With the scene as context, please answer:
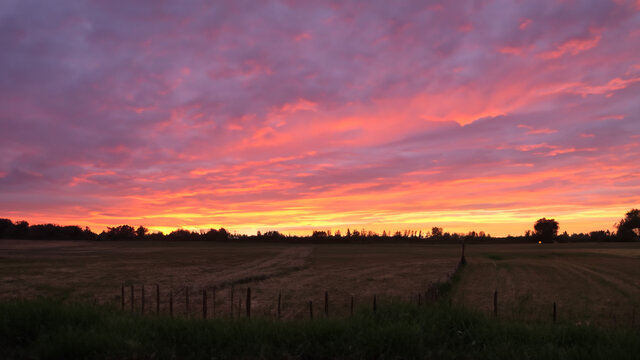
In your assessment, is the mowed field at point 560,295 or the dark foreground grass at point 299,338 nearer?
the dark foreground grass at point 299,338

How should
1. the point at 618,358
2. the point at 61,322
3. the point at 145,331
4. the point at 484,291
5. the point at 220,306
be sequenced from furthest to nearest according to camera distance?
the point at 484,291
the point at 220,306
the point at 61,322
the point at 145,331
the point at 618,358

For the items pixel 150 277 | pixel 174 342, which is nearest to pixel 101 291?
pixel 150 277

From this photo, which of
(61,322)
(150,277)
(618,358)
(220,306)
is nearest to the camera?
(618,358)

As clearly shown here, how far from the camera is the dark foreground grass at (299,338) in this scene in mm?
8844

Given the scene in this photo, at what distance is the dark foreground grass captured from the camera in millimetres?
8844

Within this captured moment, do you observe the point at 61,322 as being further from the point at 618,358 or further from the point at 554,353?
the point at 618,358

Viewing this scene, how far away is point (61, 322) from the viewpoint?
10.8 meters

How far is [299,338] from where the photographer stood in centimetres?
962

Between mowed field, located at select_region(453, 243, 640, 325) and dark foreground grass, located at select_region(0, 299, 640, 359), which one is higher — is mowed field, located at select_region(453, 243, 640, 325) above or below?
below

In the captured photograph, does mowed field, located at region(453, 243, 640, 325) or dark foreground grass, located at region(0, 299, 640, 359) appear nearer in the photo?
dark foreground grass, located at region(0, 299, 640, 359)

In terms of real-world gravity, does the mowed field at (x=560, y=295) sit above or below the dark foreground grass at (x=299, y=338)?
below

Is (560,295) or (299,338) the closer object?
(299,338)

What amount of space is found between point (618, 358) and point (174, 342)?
933 centimetres

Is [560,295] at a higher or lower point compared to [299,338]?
lower
